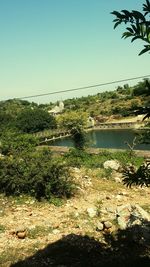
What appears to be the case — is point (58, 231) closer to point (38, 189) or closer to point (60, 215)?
point (60, 215)

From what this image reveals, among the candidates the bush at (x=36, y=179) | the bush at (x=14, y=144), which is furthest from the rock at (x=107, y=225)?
the bush at (x=14, y=144)

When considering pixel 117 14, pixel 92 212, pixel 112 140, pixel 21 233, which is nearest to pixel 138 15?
pixel 117 14

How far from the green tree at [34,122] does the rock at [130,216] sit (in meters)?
71.8

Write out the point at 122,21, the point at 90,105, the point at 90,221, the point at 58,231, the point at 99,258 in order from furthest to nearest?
the point at 90,105 → the point at 90,221 → the point at 58,231 → the point at 99,258 → the point at 122,21

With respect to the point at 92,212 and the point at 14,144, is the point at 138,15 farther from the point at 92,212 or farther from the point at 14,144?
the point at 14,144

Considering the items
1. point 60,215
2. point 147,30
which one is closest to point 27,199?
point 60,215

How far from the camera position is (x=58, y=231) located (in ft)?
33.3

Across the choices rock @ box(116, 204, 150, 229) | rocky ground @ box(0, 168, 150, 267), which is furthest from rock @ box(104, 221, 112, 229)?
rock @ box(116, 204, 150, 229)

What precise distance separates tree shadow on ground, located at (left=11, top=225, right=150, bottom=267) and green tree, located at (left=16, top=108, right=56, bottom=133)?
72.9m

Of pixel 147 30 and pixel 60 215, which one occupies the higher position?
pixel 147 30

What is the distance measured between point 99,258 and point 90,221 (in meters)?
2.32

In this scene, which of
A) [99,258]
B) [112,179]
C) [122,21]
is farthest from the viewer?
[112,179]

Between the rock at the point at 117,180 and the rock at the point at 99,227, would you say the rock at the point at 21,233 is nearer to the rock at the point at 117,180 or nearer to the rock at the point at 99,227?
the rock at the point at 99,227

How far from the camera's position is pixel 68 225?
1060 cm
